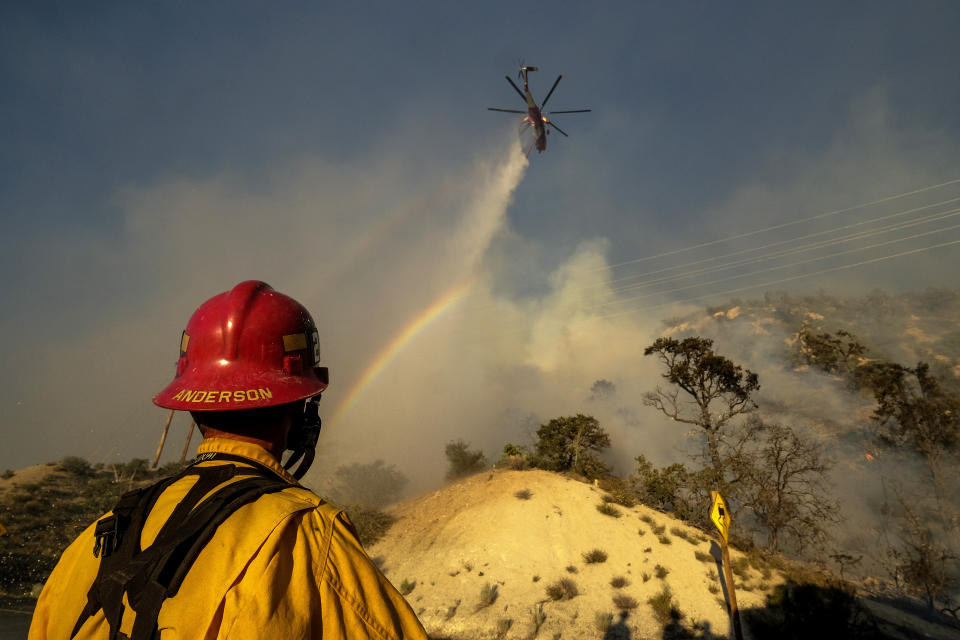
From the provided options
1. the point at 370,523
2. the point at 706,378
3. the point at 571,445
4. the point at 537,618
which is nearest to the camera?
the point at 537,618

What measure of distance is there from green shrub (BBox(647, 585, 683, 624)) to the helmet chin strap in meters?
14.4

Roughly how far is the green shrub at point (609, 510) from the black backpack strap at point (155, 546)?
19.8 metres

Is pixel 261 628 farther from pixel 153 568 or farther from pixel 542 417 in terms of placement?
pixel 542 417

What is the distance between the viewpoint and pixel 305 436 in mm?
2471

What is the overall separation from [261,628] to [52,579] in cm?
154

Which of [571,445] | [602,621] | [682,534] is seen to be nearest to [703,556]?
[682,534]

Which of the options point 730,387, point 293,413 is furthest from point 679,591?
point 293,413

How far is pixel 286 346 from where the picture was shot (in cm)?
238

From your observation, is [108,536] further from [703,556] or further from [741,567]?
[741,567]

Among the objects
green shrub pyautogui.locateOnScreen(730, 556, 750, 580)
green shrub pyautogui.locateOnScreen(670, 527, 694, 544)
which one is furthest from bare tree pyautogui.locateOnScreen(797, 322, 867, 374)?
green shrub pyautogui.locateOnScreen(730, 556, 750, 580)

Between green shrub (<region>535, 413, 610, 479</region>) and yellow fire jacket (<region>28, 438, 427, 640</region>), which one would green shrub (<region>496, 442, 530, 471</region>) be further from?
yellow fire jacket (<region>28, 438, 427, 640</region>)

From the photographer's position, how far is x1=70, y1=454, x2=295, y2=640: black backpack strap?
1.29 m

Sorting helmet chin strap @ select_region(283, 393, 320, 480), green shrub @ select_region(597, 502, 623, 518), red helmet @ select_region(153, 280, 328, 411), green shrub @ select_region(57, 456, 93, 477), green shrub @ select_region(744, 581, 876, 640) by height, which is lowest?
green shrub @ select_region(744, 581, 876, 640)

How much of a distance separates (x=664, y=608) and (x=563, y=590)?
3040mm
